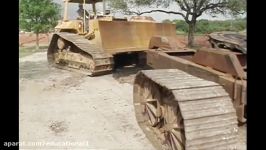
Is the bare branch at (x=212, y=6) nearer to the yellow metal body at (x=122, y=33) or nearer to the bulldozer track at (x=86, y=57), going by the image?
the yellow metal body at (x=122, y=33)

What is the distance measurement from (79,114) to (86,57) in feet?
13.2

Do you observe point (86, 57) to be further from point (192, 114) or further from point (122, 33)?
point (192, 114)

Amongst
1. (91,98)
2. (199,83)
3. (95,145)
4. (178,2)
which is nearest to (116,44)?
(91,98)

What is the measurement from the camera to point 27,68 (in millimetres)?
12070

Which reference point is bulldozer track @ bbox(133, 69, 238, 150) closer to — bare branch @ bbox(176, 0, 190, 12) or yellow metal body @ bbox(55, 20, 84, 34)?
yellow metal body @ bbox(55, 20, 84, 34)

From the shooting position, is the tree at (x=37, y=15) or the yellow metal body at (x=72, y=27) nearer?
the yellow metal body at (x=72, y=27)

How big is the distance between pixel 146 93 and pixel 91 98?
96.7 inches

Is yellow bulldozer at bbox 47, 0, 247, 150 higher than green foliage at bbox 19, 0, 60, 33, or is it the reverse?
green foliage at bbox 19, 0, 60, 33

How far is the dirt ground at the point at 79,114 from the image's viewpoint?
5.05 m

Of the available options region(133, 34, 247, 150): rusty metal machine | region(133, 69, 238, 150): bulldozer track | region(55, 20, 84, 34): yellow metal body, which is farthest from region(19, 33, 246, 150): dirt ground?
region(55, 20, 84, 34): yellow metal body

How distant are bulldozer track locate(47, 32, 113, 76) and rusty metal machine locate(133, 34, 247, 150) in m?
4.18

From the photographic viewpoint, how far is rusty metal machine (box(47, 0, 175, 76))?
30.5 ft

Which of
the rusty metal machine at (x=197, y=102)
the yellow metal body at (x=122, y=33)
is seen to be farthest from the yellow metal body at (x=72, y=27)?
the rusty metal machine at (x=197, y=102)
